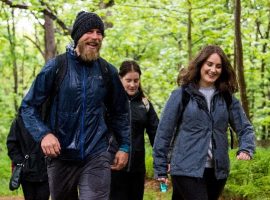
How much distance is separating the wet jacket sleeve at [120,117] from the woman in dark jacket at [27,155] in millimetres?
1174

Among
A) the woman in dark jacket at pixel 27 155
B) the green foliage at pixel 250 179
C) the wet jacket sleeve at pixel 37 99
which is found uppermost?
the wet jacket sleeve at pixel 37 99

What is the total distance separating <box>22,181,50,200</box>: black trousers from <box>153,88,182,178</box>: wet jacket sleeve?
5.27 feet

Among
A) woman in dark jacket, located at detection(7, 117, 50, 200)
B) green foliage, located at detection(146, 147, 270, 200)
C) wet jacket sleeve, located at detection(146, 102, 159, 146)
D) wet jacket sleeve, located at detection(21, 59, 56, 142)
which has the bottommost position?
green foliage, located at detection(146, 147, 270, 200)

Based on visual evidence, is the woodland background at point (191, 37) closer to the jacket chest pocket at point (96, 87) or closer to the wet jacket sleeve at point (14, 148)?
the wet jacket sleeve at point (14, 148)

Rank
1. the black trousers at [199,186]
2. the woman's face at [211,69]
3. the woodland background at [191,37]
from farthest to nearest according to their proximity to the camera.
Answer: the woodland background at [191,37] < the woman's face at [211,69] < the black trousers at [199,186]

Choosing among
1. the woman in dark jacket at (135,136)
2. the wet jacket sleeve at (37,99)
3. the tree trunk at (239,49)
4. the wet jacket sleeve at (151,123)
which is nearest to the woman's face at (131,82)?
the woman in dark jacket at (135,136)

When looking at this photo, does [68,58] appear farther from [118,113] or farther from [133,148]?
[133,148]

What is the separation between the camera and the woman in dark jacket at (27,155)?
546cm

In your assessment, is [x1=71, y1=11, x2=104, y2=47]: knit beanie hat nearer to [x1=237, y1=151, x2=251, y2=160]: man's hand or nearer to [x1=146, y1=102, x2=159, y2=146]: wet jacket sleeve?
[x1=237, y1=151, x2=251, y2=160]: man's hand

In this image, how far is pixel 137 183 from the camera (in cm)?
616

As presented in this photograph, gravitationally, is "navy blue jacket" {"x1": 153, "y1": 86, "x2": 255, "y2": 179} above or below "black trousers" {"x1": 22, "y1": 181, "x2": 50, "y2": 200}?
above

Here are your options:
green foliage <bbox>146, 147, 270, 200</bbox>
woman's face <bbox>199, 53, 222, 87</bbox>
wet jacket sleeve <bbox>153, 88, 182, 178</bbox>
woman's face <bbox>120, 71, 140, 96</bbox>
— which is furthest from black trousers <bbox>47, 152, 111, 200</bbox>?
green foliage <bbox>146, 147, 270, 200</bbox>

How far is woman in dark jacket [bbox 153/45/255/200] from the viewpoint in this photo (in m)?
4.61

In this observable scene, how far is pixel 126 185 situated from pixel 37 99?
2.26m
